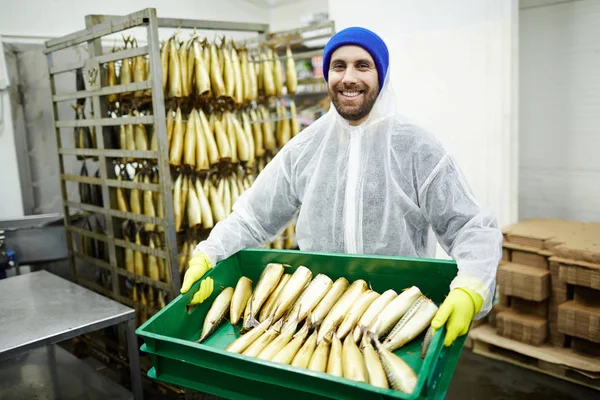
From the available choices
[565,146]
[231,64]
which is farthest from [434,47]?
[231,64]

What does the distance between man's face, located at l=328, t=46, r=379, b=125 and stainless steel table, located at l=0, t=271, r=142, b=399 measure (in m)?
1.42

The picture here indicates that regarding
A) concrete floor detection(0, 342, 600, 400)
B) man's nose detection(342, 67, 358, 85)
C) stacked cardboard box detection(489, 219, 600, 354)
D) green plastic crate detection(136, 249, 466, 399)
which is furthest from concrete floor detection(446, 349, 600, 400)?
man's nose detection(342, 67, 358, 85)

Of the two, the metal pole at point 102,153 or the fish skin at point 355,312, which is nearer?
the fish skin at point 355,312

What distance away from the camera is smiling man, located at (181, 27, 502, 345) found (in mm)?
1958

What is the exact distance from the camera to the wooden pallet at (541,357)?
3.19 m

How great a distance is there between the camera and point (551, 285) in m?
3.35

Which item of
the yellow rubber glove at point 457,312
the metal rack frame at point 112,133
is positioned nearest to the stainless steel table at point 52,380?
the metal rack frame at point 112,133

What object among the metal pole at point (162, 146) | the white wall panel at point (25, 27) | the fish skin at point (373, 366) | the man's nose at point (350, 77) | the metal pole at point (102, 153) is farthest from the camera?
the white wall panel at point (25, 27)

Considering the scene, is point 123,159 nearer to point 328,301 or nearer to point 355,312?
point 328,301

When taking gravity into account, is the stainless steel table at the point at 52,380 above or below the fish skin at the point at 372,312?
below

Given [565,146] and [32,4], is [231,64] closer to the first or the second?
[32,4]

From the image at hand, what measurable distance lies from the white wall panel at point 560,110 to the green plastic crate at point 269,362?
8.71 ft

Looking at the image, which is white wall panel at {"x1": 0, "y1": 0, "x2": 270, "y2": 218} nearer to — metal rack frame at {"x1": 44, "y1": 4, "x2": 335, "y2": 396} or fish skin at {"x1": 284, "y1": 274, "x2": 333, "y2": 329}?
metal rack frame at {"x1": 44, "y1": 4, "x2": 335, "y2": 396}

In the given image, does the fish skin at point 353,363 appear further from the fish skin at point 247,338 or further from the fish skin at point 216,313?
the fish skin at point 216,313
